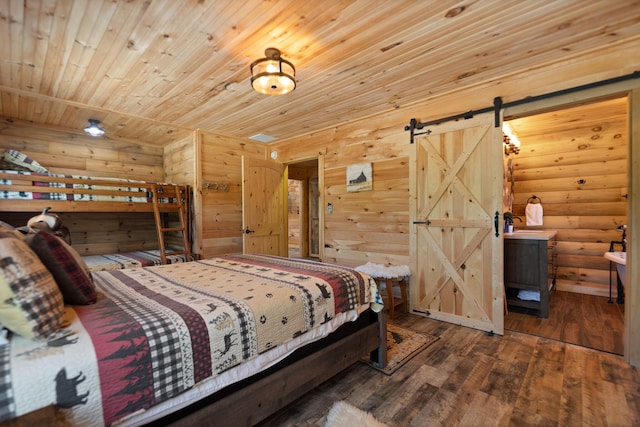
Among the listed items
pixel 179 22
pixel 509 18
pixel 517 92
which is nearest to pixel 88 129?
pixel 179 22

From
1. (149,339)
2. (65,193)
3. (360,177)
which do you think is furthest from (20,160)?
(360,177)

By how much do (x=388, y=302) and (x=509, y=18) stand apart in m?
2.67

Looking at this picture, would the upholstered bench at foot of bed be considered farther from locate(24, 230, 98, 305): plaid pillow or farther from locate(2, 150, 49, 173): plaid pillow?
locate(24, 230, 98, 305): plaid pillow

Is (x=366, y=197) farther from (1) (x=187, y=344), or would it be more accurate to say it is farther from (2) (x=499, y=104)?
(1) (x=187, y=344)

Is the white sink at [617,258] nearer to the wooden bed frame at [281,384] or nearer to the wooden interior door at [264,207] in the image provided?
the wooden bed frame at [281,384]

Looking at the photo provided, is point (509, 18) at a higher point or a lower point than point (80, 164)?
higher

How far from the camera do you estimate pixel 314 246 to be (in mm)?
7160

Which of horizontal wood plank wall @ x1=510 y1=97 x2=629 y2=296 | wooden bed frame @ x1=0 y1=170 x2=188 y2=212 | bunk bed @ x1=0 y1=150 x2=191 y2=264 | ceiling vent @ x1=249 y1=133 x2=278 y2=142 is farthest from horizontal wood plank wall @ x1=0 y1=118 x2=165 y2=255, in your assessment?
horizontal wood plank wall @ x1=510 y1=97 x2=629 y2=296

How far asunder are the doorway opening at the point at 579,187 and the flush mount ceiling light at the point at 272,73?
322 cm

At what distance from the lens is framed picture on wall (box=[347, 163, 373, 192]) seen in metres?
3.71

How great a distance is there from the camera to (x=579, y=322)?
3.00m

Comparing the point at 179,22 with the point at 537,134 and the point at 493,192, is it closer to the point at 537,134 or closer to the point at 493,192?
the point at 493,192

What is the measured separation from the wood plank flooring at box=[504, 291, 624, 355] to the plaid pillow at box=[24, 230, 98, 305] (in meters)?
3.45

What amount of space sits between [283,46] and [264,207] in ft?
8.67
